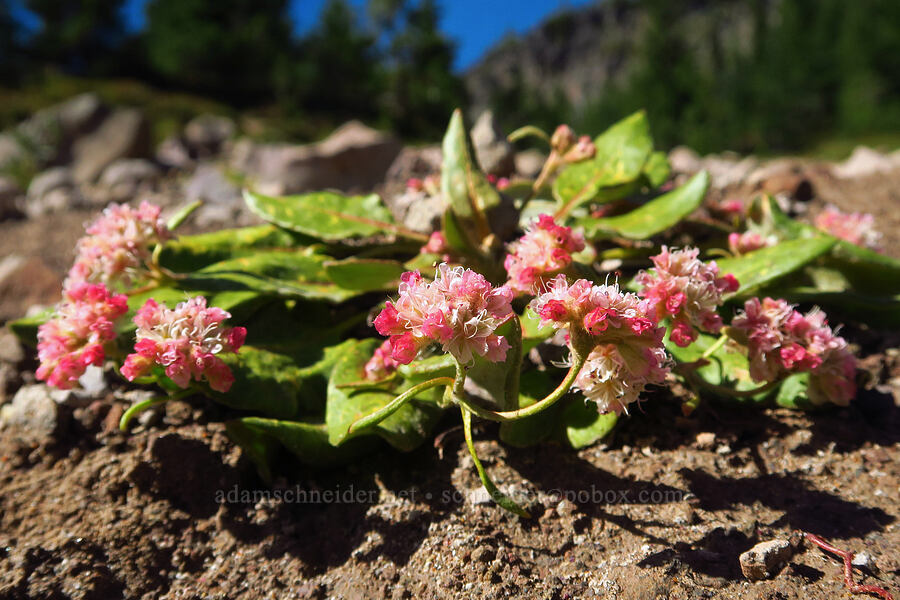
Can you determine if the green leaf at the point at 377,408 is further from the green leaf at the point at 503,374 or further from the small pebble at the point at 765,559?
the small pebble at the point at 765,559

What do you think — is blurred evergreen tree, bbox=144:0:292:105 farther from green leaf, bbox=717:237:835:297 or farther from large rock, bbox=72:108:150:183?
green leaf, bbox=717:237:835:297

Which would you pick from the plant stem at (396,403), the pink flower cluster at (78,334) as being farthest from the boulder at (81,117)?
the plant stem at (396,403)

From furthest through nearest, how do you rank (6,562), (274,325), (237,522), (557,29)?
(557,29) → (274,325) → (237,522) → (6,562)

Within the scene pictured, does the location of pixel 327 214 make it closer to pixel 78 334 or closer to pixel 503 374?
pixel 78 334

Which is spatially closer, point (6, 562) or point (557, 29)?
point (6, 562)

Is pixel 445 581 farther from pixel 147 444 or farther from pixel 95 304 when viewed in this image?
pixel 95 304

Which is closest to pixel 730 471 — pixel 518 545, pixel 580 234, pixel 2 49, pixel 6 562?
pixel 518 545

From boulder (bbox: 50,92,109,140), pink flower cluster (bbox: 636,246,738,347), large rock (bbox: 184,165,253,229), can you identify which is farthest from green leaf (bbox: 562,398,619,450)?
boulder (bbox: 50,92,109,140)
